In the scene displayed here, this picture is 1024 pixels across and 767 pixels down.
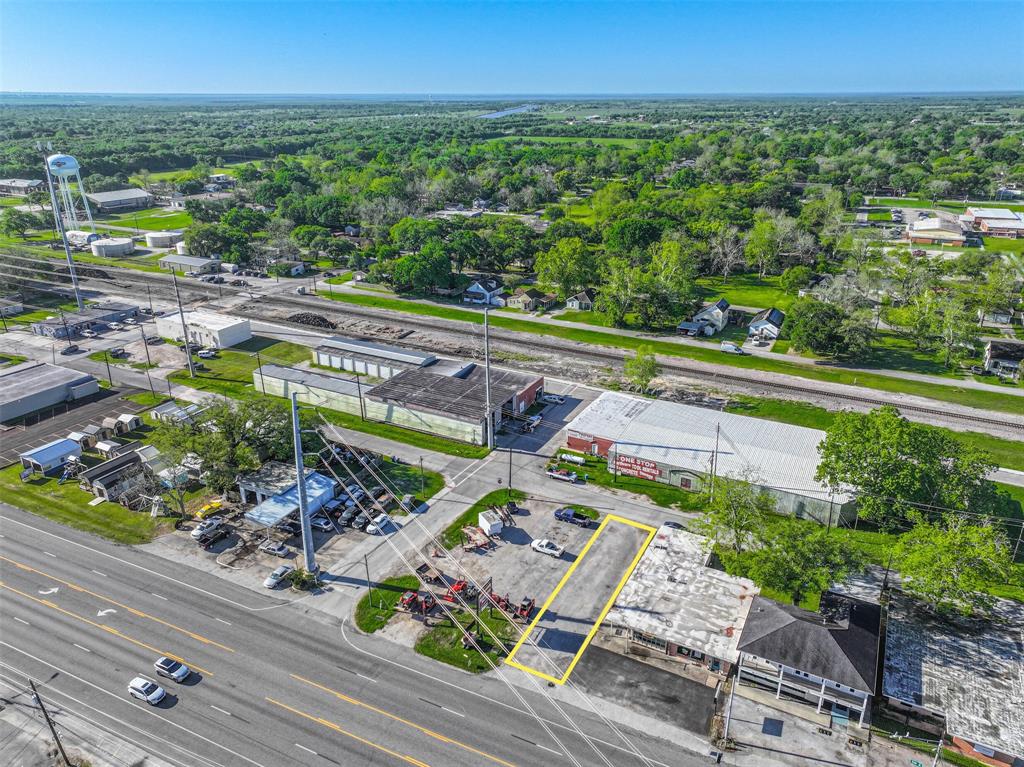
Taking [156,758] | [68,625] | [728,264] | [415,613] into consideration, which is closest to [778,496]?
[415,613]

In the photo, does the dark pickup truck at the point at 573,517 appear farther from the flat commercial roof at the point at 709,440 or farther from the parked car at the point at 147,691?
the parked car at the point at 147,691

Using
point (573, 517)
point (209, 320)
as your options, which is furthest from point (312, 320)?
point (573, 517)

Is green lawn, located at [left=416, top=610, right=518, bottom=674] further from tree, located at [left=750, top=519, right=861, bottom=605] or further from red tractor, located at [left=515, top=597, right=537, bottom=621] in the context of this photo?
tree, located at [left=750, top=519, right=861, bottom=605]

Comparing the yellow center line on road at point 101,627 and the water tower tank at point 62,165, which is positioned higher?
the water tower tank at point 62,165

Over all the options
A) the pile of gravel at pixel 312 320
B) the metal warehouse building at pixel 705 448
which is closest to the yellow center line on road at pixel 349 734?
the metal warehouse building at pixel 705 448

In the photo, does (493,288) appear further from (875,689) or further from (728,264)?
(875,689)

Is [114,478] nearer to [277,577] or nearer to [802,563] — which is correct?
[277,577]

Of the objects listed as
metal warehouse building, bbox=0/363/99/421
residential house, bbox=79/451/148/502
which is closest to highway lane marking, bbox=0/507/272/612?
residential house, bbox=79/451/148/502
